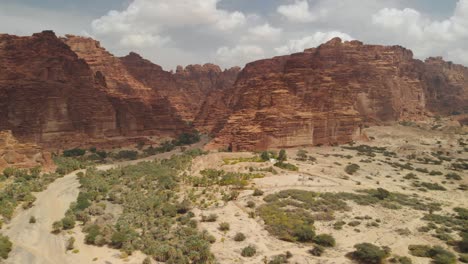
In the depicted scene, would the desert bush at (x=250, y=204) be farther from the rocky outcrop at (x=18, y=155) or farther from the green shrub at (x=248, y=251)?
the rocky outcrop at (x=18, y=155)

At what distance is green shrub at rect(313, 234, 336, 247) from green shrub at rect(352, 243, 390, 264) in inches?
73.8

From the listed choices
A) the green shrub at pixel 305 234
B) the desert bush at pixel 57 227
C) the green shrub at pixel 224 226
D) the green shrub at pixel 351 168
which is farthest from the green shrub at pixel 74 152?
the green shrub at pixel 305 234

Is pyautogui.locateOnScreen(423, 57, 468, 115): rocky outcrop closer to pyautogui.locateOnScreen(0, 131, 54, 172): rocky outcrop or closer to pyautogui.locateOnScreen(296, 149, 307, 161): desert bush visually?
pyautogui.locateOnScreen(296, 149, 307, 161): desert bush

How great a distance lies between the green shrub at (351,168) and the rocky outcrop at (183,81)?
56.8m

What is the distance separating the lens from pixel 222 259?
75.0 ft

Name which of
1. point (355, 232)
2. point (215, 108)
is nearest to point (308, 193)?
point (355, 232)

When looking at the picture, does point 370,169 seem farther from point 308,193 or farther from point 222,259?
point 222,259

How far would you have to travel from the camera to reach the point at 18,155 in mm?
42281

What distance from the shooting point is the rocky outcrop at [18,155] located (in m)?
41.5

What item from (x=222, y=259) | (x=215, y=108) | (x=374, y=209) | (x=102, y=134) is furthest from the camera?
(x=215, y=108)

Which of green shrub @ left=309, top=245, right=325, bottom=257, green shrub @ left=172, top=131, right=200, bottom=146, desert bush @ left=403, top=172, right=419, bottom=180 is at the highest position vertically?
green shrub @ left=172, top=131, right=200, bottom=146

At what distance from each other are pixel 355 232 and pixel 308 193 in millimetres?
8672

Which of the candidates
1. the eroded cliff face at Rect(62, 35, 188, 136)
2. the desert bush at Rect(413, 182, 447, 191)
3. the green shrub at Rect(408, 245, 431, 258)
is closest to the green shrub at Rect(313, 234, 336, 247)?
the green shrub at Rect(408, 245, 431, 258)

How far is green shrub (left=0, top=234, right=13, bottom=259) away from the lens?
22958 millimetres
